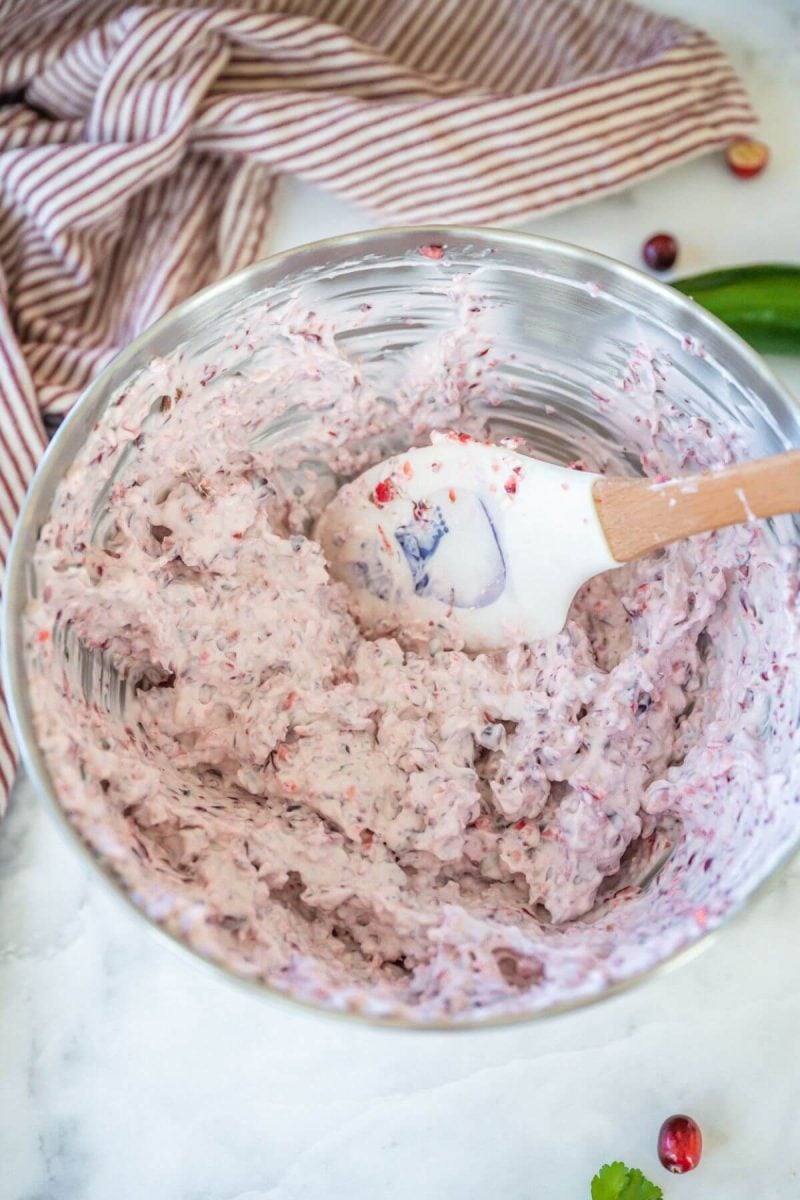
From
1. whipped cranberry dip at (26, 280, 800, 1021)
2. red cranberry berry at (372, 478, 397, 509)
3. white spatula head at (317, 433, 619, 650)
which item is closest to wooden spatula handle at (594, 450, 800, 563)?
white spatula head at (317, 433, 619, 650)

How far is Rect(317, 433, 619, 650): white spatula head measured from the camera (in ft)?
4.96

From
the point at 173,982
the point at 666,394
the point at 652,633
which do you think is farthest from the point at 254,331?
the point at 173,982

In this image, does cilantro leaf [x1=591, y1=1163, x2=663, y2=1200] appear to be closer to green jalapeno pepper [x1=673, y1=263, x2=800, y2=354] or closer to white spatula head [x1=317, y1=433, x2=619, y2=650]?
white spatula head [x1=317, y1=433, x2=619, y2=650]

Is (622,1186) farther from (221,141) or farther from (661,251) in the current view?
(221,141)

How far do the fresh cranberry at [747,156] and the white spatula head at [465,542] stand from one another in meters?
0.74

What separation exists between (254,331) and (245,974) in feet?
2.48

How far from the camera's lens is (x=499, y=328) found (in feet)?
5.16

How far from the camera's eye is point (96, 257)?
1.92 m

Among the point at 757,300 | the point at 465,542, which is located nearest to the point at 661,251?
the point at 757,300

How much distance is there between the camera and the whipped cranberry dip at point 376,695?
1385mm

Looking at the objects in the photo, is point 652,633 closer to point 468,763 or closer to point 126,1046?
point 468,763

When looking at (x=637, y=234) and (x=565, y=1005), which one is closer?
(x=565, y=1005)

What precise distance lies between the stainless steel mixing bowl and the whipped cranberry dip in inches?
Answer: 0.9

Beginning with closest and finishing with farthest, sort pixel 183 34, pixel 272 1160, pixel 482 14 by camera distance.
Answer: pixel 272 1160 → pixel 183 34 → pixel 482 14
